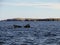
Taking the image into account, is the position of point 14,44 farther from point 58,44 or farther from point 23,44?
point 58,44

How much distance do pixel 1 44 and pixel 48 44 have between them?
16.8 ft

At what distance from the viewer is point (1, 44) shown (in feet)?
103

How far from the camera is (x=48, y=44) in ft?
102

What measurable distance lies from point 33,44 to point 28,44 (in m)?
0.57

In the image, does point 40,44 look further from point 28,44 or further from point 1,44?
point 1,44

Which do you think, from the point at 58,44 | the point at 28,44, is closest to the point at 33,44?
the point at 28,44

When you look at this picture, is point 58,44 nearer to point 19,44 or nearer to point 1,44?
point 19,44

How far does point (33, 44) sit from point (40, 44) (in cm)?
79

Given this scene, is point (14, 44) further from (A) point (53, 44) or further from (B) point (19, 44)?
(A) point (53, 44)

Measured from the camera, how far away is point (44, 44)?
31.1 meters

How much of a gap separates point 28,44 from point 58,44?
3271 mm

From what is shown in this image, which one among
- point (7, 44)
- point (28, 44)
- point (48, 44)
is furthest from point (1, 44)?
point (48, 44)

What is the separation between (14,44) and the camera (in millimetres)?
31328

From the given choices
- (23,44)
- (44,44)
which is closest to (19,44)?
(23,44)
